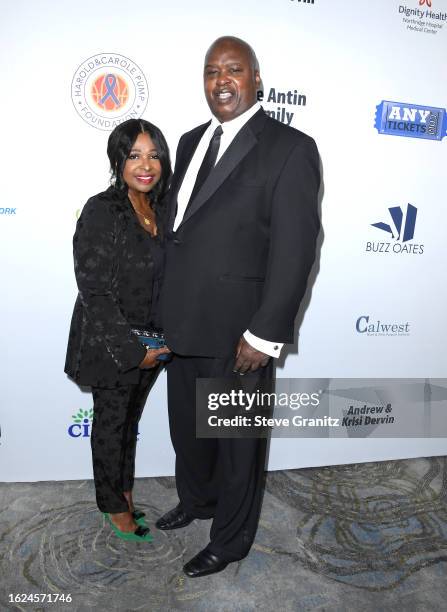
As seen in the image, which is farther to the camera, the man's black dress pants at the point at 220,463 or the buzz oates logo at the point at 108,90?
the buzz oates logo at the point at 108,90

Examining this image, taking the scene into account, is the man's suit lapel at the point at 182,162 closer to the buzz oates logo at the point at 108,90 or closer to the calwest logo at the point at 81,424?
the buzz oates logo at the point at 108,90

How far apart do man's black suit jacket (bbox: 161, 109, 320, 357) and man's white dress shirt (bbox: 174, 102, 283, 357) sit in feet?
0.10

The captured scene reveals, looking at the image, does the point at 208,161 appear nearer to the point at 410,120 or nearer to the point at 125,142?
the point at 125,142

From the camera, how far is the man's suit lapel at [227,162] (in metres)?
1.79

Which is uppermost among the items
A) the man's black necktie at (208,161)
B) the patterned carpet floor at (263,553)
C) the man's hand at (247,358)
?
the man's black necktie at (208,161)

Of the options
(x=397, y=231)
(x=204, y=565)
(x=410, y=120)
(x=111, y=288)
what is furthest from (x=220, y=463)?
(x=410, y=120)

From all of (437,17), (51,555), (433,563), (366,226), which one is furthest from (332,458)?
(437,17)

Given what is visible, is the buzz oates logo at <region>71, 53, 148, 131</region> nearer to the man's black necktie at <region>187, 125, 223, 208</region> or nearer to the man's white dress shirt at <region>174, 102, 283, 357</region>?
the man's white dress shirt at <region>174, 102, 283, 357</region>

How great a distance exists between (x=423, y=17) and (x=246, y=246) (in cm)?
174

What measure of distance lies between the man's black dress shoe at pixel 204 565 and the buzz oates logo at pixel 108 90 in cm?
190

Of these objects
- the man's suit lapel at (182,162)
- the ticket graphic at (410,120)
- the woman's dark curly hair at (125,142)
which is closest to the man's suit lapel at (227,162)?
the man's suit lapel at (182,162)

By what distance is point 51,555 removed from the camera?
6.98ft

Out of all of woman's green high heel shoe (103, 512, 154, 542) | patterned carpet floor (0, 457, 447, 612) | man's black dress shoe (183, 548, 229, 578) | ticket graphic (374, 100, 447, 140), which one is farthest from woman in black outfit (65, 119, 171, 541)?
ticket graphic (374, 100, 447, 140)

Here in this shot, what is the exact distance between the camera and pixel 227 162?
180 cm
